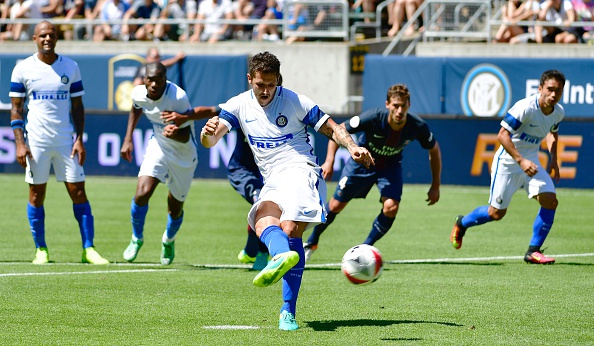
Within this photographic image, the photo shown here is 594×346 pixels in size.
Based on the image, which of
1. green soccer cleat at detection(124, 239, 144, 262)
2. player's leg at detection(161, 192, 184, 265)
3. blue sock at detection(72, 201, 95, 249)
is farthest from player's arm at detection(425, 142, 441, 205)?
blue sock at detection(72, 201, 95, 249)

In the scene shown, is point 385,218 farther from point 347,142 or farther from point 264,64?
point 264,64

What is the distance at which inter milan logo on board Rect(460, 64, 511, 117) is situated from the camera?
2547 cm

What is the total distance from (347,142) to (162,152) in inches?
165

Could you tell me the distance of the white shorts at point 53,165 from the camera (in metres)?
11.2

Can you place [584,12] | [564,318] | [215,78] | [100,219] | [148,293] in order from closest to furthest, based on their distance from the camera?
[564,318]
[148,293]
[100,219]
[584,12]
[215,78]

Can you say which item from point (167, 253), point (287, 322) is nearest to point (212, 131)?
point (287, 322)

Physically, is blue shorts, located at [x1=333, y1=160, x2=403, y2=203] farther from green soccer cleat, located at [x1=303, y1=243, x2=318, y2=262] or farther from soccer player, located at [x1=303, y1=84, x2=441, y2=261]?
green soccer cleat, located at [x1=303, y1=243, x2=318, y2=262]

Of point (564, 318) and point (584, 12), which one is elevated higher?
point (584, 12)

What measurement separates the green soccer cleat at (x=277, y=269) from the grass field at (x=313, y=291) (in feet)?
1.31

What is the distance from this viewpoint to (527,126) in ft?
38.4

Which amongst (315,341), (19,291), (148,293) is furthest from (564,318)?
(19,291)

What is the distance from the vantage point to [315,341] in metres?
6.88

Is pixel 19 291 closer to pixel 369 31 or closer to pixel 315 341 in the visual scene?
pixel 315 341

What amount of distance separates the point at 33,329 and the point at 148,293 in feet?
6.18
